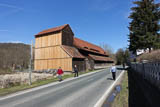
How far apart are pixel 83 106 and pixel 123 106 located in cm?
177

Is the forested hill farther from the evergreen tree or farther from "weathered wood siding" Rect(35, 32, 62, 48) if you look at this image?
the evergreen tree

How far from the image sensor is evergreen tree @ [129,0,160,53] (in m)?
20.9

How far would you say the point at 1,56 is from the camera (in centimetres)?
4419

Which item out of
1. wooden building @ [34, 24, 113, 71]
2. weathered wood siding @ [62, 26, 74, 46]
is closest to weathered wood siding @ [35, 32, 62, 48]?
wooden building @ [34, 24, 113, 71]

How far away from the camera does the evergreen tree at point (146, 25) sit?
68.6 feet

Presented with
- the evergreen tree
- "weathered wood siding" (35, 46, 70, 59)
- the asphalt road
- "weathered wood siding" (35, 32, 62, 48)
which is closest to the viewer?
the asphalt road

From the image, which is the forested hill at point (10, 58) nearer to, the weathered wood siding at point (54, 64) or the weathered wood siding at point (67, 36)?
the weathered wood siding at point (54, 64)

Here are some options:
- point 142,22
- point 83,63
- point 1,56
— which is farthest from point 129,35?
point 1,56

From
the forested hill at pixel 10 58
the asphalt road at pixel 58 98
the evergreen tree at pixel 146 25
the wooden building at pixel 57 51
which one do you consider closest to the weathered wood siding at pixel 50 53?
the wooden building at pixel 57 51

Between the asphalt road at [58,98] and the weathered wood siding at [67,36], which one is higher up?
the weathered wood siding at [67,36]

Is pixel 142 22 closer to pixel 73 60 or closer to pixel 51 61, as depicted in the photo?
pixel 73 60

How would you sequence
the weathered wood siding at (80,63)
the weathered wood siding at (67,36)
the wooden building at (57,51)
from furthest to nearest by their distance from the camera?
the weathered wood siding at (67,36) < the weathered wood siding at (80,63) < the wooden building at (57,51)

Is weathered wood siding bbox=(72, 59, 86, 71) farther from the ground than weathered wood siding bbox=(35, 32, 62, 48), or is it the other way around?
weathered wood siding bbox=(35, 32, 62, 48)

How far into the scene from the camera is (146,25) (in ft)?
73.2
